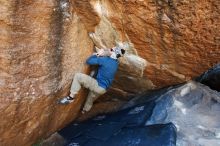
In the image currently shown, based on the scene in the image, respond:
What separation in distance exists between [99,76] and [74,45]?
58cm

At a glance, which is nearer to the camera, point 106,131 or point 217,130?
point 217,130

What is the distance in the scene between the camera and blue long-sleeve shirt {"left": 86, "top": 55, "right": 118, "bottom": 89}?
17.0 ft

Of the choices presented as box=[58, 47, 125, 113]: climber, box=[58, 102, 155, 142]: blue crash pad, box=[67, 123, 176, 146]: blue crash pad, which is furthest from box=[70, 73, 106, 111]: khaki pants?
box=[67, 123, 176, 146]: blue crash pad

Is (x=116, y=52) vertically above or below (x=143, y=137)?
above

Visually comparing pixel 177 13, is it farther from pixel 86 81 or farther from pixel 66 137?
pixel 66 137

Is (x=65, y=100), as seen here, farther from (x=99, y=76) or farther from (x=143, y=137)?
(x=143, y=137)

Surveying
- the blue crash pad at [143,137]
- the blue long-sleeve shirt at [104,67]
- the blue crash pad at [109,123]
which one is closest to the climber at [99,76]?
the blue long-sleeve shirt at [104,67]

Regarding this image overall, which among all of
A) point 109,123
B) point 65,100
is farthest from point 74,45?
point 109,123

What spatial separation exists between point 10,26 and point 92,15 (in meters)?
1.14

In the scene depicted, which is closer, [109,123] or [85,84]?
[85,84]

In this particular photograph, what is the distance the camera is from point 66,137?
541 cm

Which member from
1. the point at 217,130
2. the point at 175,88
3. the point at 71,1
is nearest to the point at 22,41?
the point at 71,1

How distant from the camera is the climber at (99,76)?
5.17 metres

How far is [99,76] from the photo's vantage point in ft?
17.4
